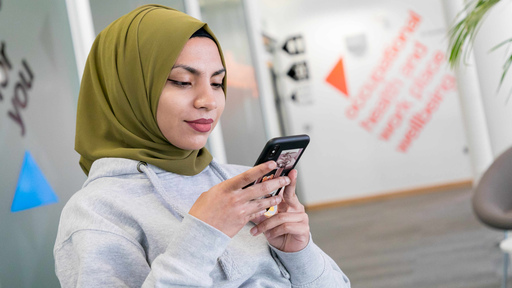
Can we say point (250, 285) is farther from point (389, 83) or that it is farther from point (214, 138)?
point (389, 83)

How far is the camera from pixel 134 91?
44.3 inches

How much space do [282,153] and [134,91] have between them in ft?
1.20

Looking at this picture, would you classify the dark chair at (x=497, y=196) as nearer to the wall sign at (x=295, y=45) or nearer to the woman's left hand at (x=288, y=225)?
the woman's left hand at (x=288, y=225)

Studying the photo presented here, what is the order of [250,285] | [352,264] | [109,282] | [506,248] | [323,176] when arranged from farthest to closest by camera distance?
[323,176] → [352,264] → [506,248] → [250,285] → [109,282]

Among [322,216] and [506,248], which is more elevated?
[506,248]

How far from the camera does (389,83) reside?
7691 millimetres

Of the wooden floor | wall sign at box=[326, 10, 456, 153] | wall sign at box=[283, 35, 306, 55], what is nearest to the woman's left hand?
the wooden floor

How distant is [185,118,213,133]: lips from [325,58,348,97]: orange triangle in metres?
6.93

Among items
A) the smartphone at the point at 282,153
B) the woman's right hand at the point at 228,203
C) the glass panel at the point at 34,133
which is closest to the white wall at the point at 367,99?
the glass panel at the point at 34,133

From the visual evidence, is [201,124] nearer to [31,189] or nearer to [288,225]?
[288,225]

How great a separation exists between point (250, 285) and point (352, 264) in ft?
10.8

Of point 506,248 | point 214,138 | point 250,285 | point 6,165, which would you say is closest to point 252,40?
point 214,138

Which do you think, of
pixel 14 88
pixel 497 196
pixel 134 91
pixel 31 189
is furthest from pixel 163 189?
pixel 497 196

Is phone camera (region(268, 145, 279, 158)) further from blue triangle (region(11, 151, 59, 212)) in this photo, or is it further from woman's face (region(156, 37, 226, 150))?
blue triangle (region(11, 151, 59, 212))
